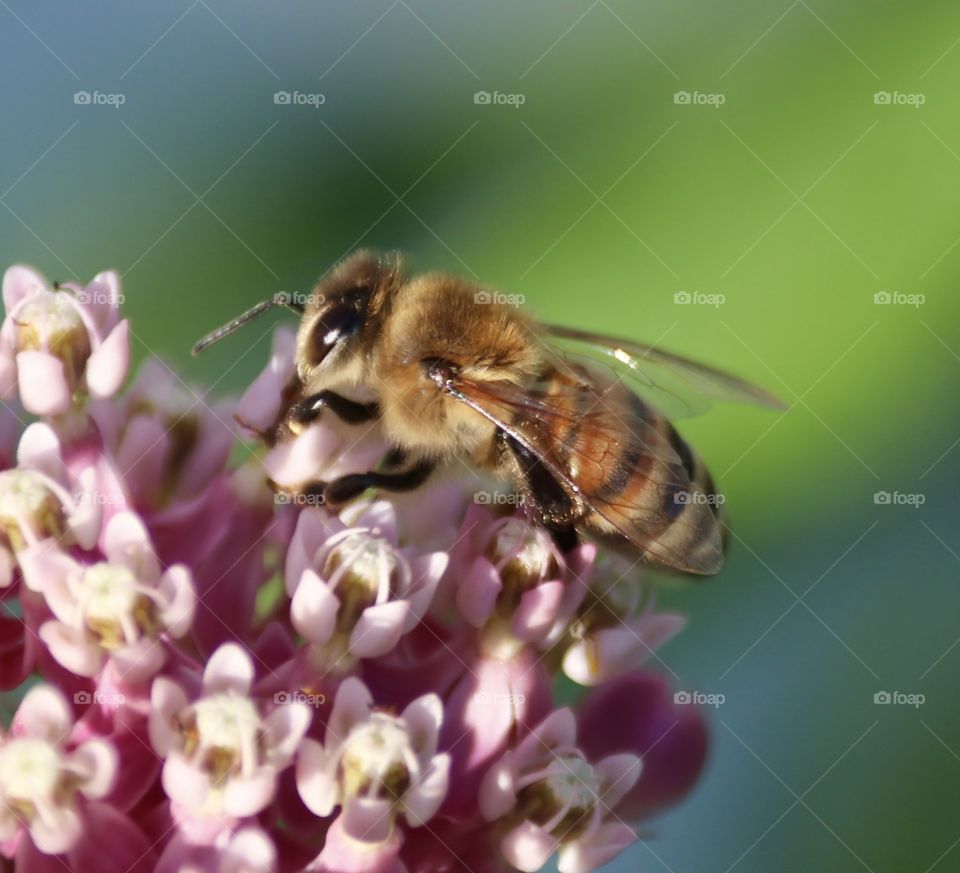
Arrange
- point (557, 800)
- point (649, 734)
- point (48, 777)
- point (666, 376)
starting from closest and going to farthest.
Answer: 1. point (48, 777)
2. point (557, 800)
3. point (649, 734)
4. point (666, 376)

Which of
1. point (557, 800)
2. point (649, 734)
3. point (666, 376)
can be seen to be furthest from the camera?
point (666, 376)

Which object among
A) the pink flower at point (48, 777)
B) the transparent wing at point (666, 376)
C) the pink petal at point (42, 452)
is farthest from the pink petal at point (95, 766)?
the transparent wing at point (666, 376)

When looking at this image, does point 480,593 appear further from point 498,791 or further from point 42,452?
point 42,452

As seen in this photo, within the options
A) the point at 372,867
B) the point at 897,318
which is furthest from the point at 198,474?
the point at 897,318

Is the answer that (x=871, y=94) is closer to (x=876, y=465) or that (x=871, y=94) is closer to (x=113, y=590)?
(x=876, y=465)

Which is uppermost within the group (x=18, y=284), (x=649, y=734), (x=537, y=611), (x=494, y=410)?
(x=18, y=284)

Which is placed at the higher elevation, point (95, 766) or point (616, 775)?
point (95, 766)

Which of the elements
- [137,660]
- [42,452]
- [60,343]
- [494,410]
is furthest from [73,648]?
[494,410]

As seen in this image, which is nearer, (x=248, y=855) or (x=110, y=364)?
(x=248, y=855)
